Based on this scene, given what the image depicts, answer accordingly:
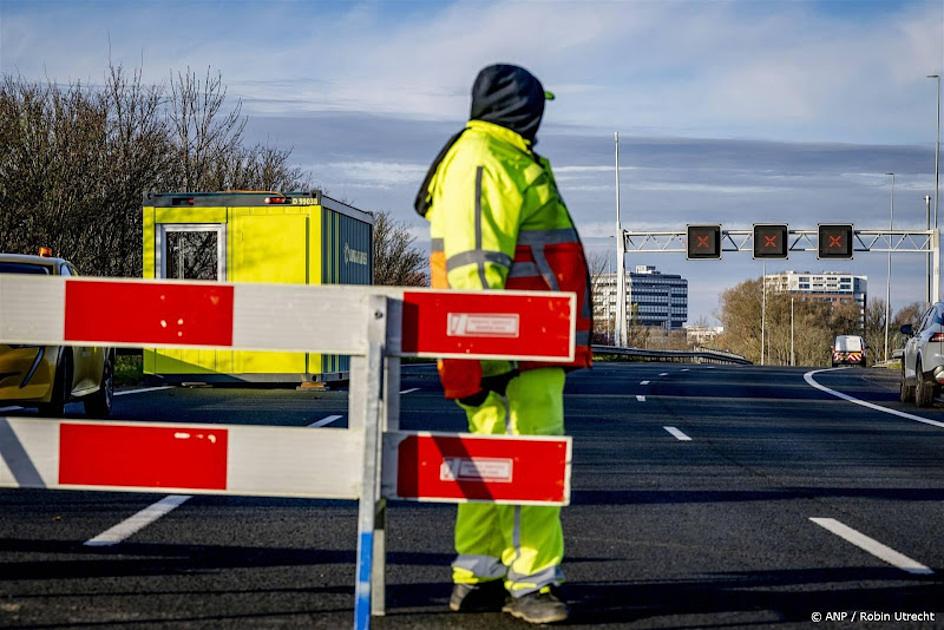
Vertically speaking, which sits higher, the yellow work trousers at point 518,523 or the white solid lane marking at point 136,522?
the yellow work trousers at point 518,523

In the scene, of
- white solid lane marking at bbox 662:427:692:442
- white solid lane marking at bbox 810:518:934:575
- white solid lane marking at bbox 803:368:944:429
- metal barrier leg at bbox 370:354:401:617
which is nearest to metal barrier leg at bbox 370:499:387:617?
metal barrier leg at bbox 370:354:401:617

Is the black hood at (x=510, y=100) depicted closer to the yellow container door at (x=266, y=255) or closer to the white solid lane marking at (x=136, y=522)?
the white solid lane marking at (x=136, y=522)

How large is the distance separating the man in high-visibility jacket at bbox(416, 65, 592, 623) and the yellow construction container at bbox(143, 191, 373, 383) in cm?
1483

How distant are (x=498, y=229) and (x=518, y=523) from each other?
1040 millimetres

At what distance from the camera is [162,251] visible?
800 inches

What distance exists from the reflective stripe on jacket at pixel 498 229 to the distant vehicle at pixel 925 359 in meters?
14.6

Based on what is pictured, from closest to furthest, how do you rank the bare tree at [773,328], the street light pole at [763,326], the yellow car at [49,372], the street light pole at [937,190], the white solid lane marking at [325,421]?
the yellow car at [49,372], the white solid lane marking at [325,421], the street light pole at [937,190], the street light pole at [763,326], the bare tree at [773,328]

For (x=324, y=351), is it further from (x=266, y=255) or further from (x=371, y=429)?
(x=266, y=255)

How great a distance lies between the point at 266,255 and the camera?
2000 cm

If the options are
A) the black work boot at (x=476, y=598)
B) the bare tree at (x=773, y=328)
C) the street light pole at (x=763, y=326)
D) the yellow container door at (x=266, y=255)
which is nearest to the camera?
the black work boot at (x=476, y=598)

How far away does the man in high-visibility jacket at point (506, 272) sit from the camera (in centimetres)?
487

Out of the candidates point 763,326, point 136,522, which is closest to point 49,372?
point 136,522

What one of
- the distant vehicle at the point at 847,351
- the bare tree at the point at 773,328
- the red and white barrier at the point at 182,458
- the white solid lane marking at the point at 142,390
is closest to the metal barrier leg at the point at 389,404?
the red and white barrier at the point at 182,458

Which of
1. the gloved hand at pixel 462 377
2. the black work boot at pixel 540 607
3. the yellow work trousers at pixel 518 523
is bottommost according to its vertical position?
the black work boot at pixel 540 607
